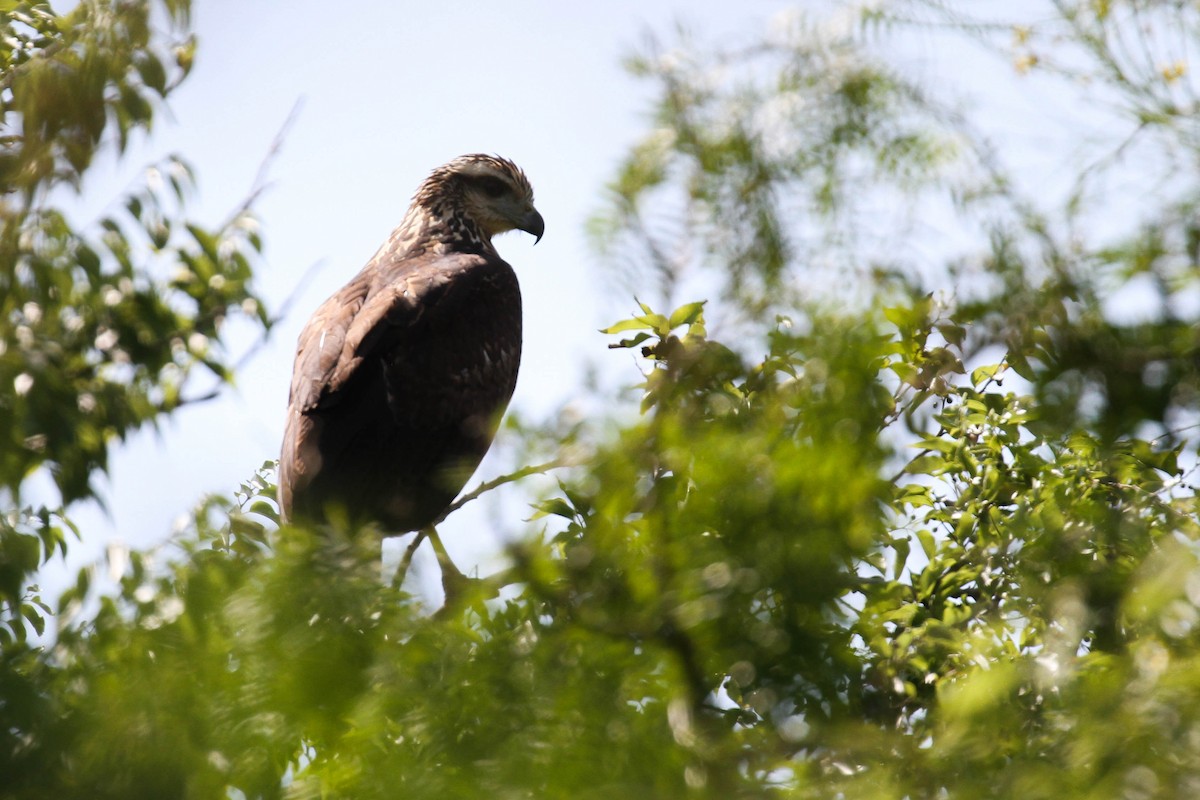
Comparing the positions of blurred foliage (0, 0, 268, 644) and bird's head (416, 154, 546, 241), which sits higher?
bird's head (416, 154, 546, 241)

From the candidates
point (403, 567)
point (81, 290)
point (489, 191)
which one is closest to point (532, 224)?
point (489, 191)

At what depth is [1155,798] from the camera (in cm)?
99

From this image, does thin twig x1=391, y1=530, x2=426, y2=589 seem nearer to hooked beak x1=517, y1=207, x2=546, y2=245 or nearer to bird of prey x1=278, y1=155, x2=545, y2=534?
bird of prey x1=278, y1=155, x2=545, y2=534

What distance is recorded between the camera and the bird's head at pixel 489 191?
7.14 meters

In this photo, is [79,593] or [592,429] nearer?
[592,429]

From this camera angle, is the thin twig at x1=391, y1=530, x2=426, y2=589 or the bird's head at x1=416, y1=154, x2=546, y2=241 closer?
the thin twig at x1=391, y1=530, x2=426, y2=589

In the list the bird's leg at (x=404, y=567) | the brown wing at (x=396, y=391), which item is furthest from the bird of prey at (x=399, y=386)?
the bird's leg at (x=404, y=567)

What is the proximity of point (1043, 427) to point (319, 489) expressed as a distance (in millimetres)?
4149

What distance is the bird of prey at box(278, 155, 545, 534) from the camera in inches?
201

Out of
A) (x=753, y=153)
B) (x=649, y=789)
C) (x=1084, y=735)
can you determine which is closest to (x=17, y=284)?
(x=753, y=153)

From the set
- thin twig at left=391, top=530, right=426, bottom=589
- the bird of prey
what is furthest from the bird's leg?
the bird of prey

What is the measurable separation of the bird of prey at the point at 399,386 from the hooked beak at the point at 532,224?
86 centimetres

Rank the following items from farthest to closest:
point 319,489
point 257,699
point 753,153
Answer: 1. point 319,489
2. point 753,153
3. point 257,699

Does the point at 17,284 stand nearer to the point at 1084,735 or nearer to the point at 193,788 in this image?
the point at 193,788
